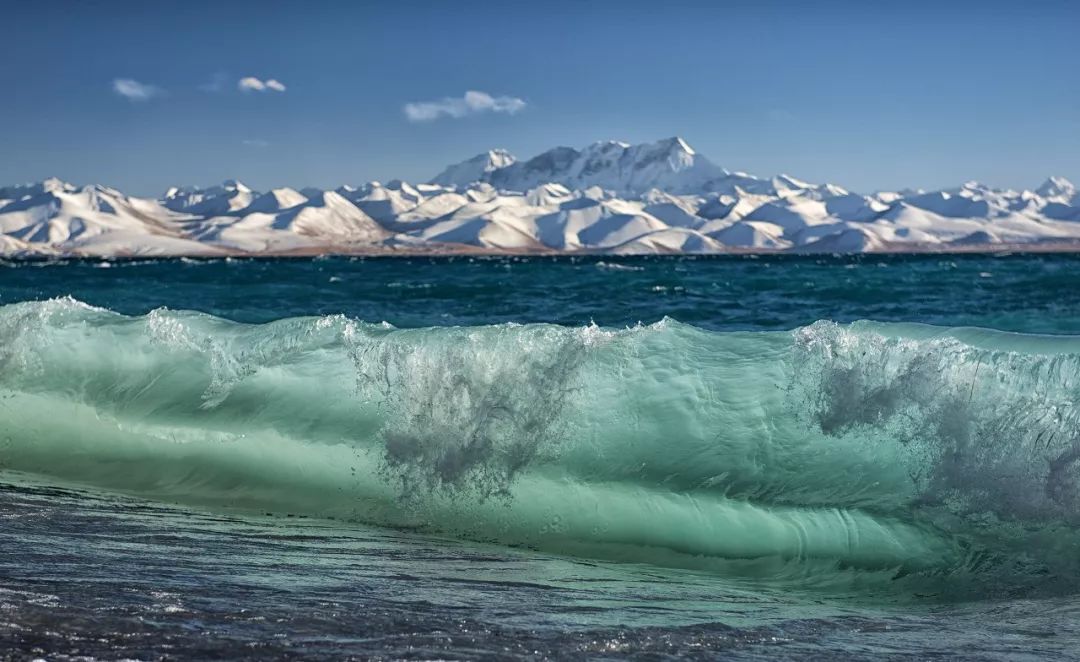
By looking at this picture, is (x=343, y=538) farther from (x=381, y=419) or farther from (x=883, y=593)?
(x=883, y=593)

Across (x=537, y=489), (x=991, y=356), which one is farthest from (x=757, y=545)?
(x=991, y=356)

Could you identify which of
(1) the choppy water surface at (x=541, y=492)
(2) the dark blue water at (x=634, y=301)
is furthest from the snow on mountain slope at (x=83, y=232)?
(1) the choppy water surface at (x=541, y=492)

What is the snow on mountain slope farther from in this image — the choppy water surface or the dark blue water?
the choppy water surface

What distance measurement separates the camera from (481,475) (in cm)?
675

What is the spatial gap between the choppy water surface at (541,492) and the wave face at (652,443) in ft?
0.06

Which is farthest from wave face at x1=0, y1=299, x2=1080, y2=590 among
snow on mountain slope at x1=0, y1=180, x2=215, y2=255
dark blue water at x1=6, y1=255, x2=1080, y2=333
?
snow on mountain slope at x1=0, y1=180, x2=215, y2=255

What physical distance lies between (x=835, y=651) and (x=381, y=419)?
4.33 metres

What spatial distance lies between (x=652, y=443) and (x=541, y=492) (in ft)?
2.64

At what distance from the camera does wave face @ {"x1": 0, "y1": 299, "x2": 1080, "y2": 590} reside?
5.73m

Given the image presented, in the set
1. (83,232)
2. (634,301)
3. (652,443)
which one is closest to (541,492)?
(652,443)

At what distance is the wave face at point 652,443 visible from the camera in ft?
18.8

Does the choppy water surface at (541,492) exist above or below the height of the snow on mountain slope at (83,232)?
below

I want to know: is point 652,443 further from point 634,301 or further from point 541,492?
point 634,301

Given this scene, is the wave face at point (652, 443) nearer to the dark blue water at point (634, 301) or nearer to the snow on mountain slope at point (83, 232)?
the dark blue water at point (634, 301)
